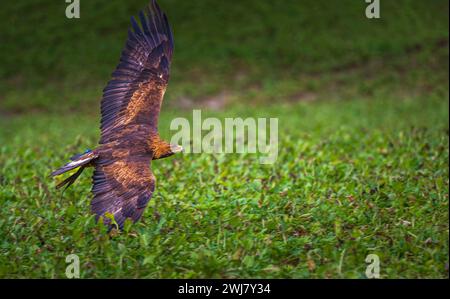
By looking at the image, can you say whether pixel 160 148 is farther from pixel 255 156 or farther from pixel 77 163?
pixel 255 156

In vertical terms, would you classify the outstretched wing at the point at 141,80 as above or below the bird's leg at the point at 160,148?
above

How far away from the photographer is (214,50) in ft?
61.5

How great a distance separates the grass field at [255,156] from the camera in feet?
17.1

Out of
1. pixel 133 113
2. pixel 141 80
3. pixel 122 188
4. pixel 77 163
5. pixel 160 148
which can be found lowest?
pixel 122 188

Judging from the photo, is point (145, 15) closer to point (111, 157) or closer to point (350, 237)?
point (111, 157)

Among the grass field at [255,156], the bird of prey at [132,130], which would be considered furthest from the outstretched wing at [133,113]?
the grass field at [255,156]

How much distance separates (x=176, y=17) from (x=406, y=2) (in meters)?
7.33

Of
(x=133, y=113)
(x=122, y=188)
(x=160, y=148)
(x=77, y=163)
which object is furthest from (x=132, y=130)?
(x=122, y=188)

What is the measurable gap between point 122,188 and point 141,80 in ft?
5.24

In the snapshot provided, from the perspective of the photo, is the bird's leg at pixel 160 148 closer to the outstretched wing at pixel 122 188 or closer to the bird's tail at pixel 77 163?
the outstretched wing at pixel 122 188

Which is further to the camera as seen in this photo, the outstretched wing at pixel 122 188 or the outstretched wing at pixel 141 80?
the outstretched wing at pixel 141 80

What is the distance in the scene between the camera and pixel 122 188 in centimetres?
573

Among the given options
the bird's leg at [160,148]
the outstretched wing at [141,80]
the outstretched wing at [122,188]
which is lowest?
the outstretched wing at [122,188]

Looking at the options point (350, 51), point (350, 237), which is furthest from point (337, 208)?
point (350, 51)
